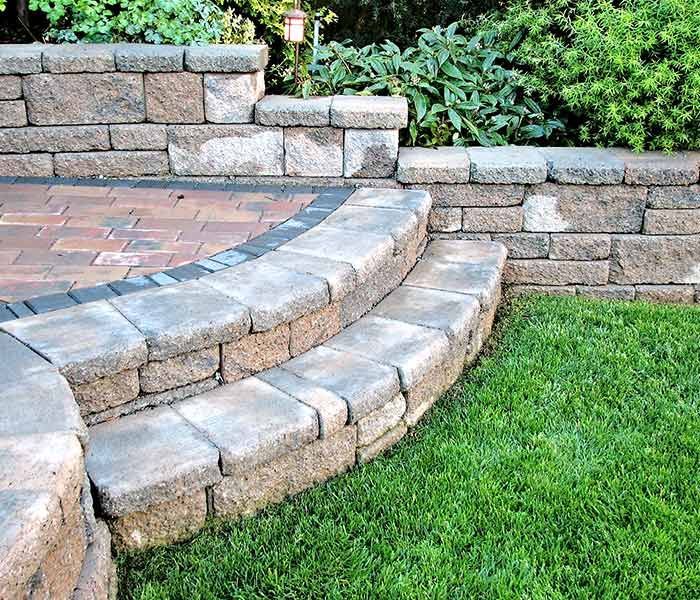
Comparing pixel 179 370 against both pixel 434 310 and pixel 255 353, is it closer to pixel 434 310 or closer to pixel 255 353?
pixel 255 353

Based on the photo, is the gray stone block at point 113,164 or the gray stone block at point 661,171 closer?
the gray stone block at point 661,171

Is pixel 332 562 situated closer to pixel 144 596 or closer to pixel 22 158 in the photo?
pixel 144 596

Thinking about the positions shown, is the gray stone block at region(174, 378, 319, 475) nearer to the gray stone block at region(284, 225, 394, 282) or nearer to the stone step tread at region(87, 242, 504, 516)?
the stone step tread at region(87, 242, 504, 516)

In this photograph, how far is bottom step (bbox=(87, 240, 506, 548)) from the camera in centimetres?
224

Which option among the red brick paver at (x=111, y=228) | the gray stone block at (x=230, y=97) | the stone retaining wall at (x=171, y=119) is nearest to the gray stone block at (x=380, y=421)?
the red brick paver at (x=111, y=228)

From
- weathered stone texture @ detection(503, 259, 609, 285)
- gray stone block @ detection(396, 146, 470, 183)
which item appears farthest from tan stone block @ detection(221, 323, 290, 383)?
weathered stone texture @ detection(503, 259, 609, 285)

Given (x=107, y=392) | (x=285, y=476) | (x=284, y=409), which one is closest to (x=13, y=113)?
(x=107, y=392)

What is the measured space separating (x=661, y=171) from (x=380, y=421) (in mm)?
Result: 2043

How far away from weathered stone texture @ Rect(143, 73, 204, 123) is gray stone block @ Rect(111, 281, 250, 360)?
4.93 feet

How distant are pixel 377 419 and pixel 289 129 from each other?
5.89 feet

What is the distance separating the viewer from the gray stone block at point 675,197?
13.0ft

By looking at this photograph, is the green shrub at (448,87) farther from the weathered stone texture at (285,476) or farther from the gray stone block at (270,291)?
the weathered stone texture at (285,476)

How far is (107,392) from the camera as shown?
7.87ft

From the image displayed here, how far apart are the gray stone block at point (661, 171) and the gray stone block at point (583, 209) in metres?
0.06
